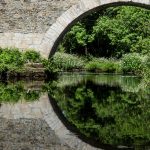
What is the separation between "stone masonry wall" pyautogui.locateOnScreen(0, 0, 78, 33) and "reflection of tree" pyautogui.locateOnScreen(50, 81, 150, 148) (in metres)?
6.49

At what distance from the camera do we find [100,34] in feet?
112

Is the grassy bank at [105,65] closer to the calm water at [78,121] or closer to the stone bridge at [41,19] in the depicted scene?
the stone bridge at [41,19]

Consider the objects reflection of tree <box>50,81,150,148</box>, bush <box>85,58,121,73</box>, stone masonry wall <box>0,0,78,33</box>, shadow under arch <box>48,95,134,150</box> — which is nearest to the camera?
shadow under arch <box>48,95,134,150</box>

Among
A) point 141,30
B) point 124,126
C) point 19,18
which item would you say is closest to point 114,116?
point 124,126

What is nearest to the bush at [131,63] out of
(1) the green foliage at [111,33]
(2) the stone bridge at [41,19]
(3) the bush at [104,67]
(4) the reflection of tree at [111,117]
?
(3) the bush at [104,67]

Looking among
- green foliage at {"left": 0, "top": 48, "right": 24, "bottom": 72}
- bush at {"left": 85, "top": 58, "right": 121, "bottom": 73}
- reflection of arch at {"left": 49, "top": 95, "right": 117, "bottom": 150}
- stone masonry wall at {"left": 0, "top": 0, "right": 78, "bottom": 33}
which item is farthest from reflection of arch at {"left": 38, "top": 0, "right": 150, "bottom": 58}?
reflection of arch at {"left": 49, "top": 95, "right": 117, "bottom": 150}

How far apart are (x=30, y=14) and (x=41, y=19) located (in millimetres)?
417

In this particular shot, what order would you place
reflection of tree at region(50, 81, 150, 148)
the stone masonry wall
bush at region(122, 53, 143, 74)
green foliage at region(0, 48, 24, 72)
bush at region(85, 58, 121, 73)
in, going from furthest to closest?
1. bush at region(85, 58, 121, 73)
2. bush at region(122, 53, 143, 74)
3. the stone masonry wall
4. green foliage at region(0, 48, 24, 72)
5. reflection of tree at region(50, 81, 150, 148)

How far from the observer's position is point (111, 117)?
676 cm

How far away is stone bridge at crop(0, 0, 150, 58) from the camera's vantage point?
16.1m

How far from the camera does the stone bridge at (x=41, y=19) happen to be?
1609 centimetres

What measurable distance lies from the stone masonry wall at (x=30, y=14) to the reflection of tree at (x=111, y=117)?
6491 millimetres

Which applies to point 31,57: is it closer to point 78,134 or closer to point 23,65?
point 23,65

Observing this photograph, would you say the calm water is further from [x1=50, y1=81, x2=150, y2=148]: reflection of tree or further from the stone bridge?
the stone bridge
